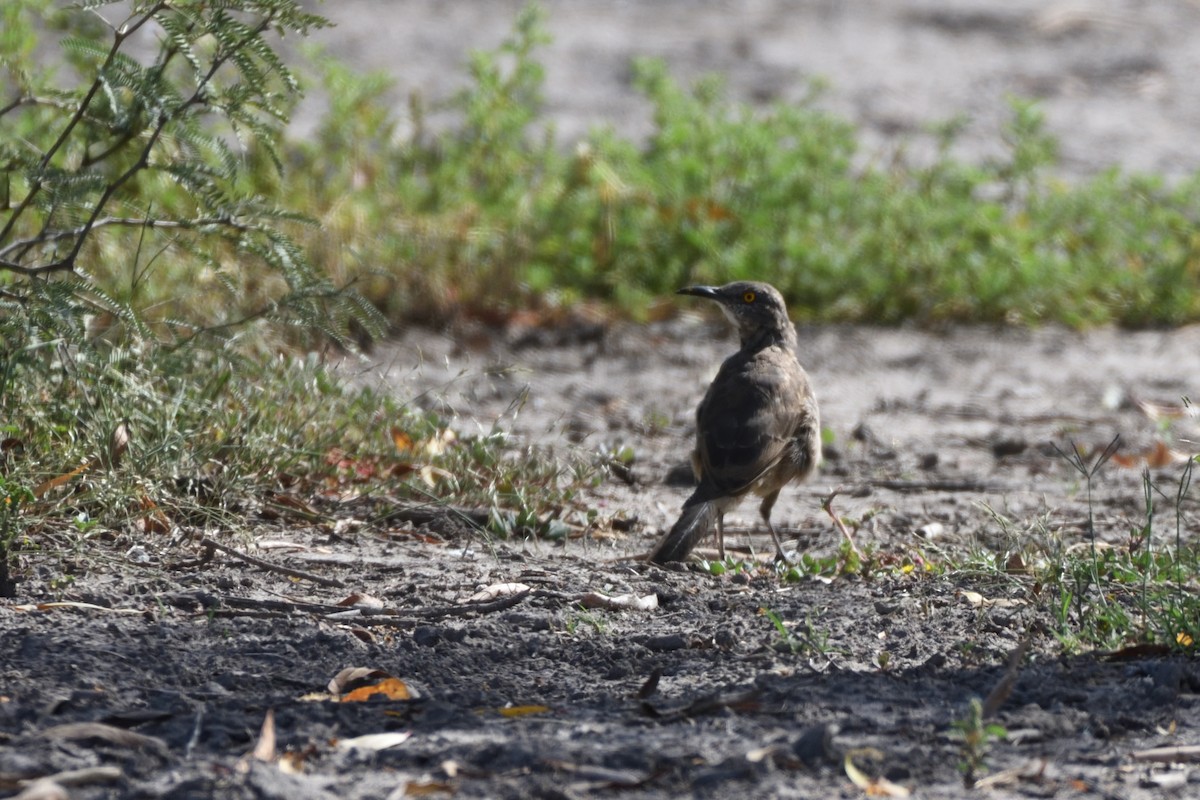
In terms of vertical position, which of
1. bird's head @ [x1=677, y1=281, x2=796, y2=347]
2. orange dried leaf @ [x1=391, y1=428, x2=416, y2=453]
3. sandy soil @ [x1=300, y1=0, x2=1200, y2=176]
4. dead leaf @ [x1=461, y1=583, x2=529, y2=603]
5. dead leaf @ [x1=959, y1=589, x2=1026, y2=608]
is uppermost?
sandy soil @ [x1=300, y1=0, x2=1200, y2=176]

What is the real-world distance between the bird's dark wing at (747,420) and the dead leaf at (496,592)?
1.22 m

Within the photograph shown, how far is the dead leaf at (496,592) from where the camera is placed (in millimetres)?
5566

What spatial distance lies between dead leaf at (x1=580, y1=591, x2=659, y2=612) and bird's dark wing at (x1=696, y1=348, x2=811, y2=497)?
3.61ft

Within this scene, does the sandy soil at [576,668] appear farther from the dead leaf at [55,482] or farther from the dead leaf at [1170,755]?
the dead leaf at [55,482]

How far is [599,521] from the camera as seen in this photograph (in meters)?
6.92

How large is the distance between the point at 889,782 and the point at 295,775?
146 centimetres

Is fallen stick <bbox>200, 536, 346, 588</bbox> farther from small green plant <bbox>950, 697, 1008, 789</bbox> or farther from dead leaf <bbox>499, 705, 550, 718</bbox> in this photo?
small green plant <bbox>950, 697, 1008, 789</bbox>

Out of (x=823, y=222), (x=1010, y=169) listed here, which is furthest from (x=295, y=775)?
(x=1010, y=169)

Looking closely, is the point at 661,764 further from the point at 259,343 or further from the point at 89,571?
the point at 259,343

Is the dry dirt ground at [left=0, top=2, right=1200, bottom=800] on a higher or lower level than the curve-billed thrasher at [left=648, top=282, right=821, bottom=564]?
lower

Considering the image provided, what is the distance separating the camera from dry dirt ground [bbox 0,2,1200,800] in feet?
13.1

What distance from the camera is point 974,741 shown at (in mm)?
3924


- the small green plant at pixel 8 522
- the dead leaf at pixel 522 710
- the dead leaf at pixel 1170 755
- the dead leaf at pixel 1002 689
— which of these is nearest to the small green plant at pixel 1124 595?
the dead leaf at pixel 1002 689

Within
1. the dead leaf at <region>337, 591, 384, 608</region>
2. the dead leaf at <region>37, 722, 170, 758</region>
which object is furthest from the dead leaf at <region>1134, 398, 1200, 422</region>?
the dead leaf at <region>37, 722, 170, 758</region>
